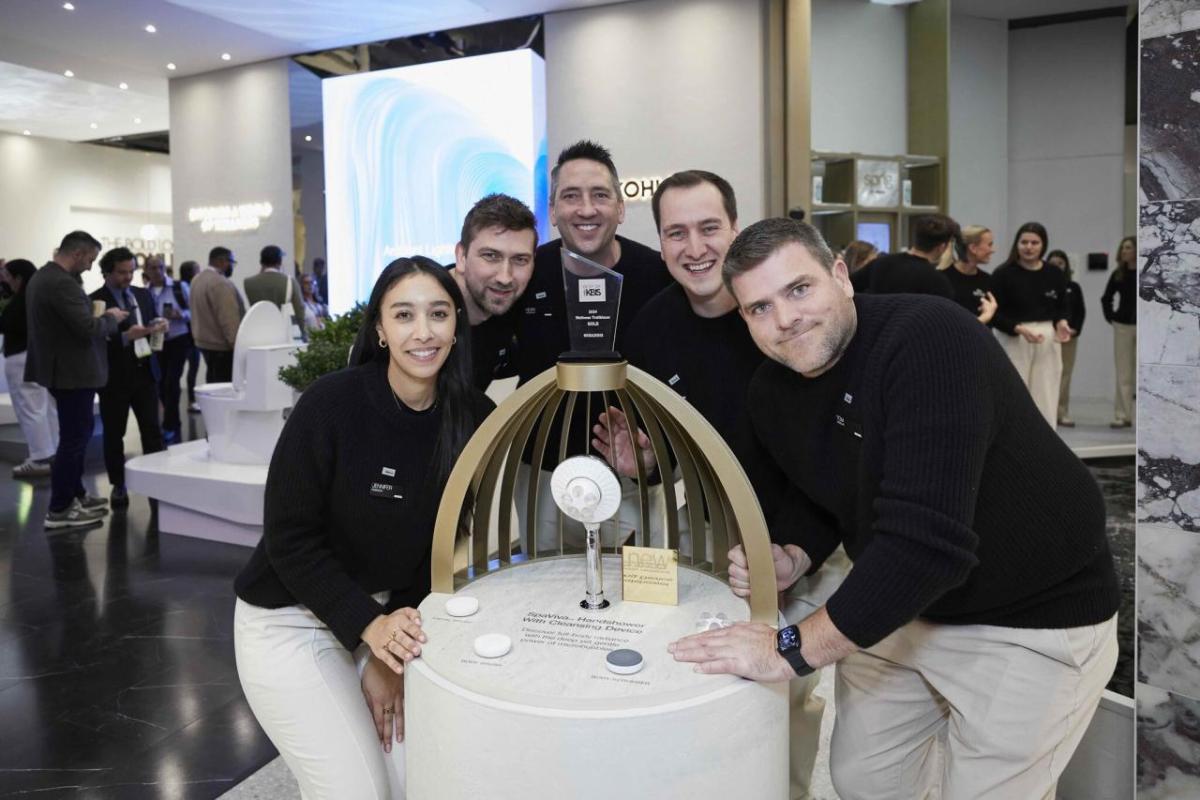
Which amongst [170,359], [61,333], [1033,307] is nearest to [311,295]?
[170,359]

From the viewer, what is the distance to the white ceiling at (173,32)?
7758mm

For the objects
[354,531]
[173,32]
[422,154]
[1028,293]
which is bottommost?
[354,531]

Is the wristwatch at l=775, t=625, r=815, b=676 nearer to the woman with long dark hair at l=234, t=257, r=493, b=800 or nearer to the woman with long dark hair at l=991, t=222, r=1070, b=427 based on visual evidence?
the woman with long dark hair at l=234, t=257, r=493, b=800

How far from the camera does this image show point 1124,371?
23.8ft

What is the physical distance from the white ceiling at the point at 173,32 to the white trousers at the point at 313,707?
278 inches

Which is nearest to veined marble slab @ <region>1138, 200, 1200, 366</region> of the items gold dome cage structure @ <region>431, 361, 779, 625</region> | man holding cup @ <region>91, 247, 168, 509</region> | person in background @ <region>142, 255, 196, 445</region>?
gold dome cage structure @ <region>431, 361, 779, 625</region>

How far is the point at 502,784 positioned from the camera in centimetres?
129

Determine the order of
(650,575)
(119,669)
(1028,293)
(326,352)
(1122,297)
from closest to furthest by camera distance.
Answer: (650,575) → (119,669) → (326,352) → (1028,293) → (1122,297)

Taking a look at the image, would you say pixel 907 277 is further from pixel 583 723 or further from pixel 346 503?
pixel 583 723

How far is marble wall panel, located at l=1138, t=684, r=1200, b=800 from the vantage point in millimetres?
1859

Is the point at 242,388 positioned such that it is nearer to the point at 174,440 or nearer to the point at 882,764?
the point at 174,440

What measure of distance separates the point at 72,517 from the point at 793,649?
499 cm

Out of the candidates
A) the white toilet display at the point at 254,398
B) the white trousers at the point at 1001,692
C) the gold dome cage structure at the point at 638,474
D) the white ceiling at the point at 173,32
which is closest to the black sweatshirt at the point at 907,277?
the gold dome cage structure at the point at 638,474

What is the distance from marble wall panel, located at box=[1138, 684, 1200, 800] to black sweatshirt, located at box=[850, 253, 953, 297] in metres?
2.68
